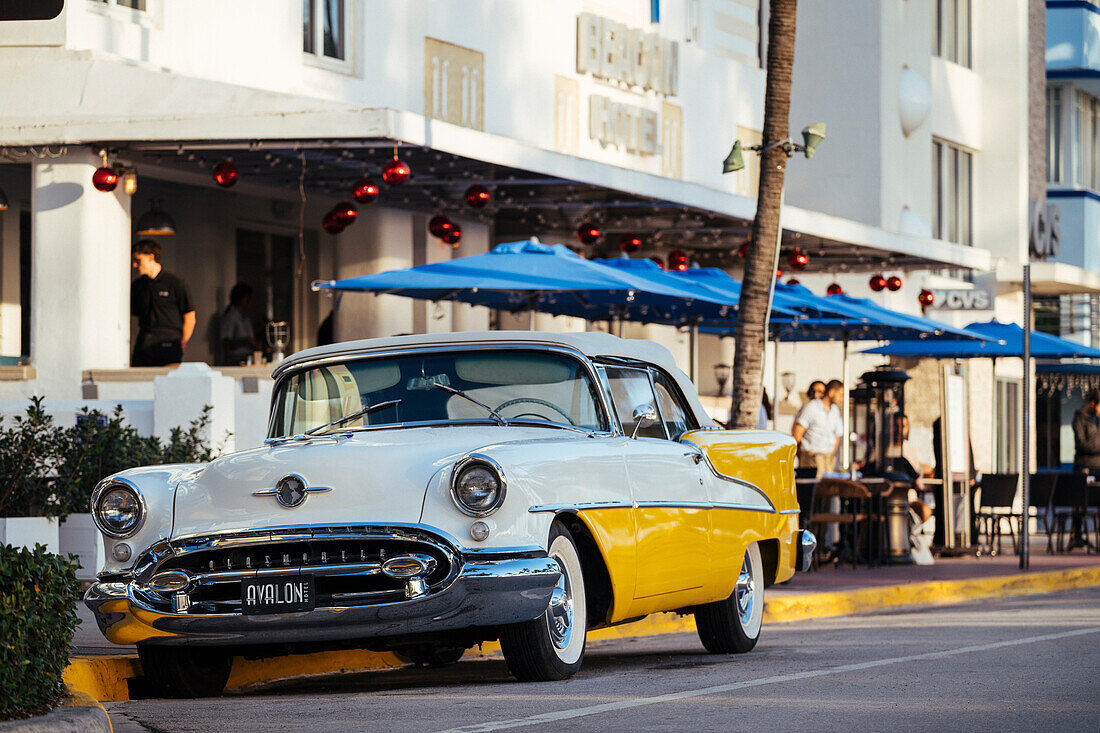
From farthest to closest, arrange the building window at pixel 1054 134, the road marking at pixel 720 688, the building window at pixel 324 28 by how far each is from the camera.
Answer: the building window at pixel 1054 134 → the building window at pixel 324 28 → the road marking at pixel 720 688

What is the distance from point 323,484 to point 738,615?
10.8 ft

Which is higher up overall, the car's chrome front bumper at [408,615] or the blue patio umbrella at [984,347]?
the blue patio umbrella at [984,347]

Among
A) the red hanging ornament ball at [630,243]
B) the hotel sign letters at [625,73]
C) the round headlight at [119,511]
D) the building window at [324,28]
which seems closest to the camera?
the round headlight at [119,511]

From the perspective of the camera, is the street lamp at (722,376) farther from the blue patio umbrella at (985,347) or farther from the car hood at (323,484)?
the car hood at (323,484)

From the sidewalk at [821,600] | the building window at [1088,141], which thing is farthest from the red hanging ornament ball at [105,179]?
the building window at [1088,141]

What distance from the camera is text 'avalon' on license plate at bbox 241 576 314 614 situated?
799 cm

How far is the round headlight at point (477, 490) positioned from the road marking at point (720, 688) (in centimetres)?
98

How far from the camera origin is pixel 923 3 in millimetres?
33969

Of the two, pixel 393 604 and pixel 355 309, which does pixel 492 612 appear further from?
pixel 355 309

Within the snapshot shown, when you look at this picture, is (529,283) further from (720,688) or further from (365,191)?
(720,688)

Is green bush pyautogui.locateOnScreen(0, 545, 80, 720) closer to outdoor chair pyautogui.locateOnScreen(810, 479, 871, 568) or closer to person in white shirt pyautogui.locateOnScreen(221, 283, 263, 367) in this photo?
outdoor chair pyautogui.locateOnScreen(810, 479, 871, 568)

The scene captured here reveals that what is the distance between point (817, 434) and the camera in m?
21.0

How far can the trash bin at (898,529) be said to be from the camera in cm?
1992

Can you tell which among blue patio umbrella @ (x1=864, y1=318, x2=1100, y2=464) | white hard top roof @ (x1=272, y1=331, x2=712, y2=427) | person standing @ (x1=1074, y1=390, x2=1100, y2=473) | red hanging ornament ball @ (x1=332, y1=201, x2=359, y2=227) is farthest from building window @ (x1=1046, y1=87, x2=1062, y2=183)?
white hard top roof @ (x1=272, y1=331, x2=712, y2=427)
